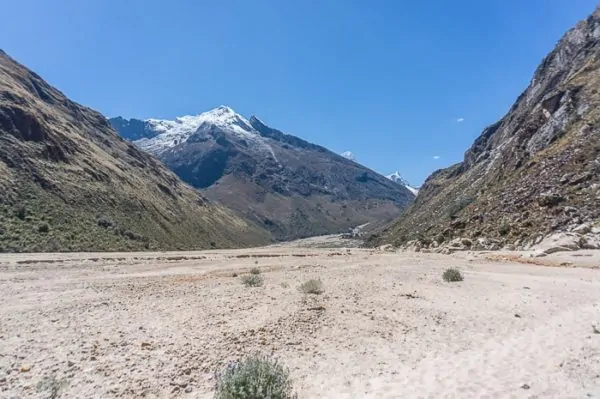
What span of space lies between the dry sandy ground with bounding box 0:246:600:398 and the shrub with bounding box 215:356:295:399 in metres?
0.77

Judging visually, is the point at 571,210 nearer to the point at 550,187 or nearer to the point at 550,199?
the point at 550,199

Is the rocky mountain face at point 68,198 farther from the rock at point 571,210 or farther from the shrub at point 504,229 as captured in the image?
the rock at point 571,210

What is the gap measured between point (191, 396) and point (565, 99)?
72.0m

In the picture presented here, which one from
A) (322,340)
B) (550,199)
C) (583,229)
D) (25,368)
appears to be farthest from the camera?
(550,199)

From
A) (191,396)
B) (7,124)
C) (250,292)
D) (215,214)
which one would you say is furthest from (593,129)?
(215,214)

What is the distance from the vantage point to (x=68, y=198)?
8400 cm

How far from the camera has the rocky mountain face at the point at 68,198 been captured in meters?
68.8

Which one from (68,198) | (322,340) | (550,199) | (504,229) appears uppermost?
(68,198)

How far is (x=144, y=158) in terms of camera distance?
17688cm

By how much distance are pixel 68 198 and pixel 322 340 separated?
290 ft

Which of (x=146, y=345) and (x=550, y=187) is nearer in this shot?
(x=146, y=345)

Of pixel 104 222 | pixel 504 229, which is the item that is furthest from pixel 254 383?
Answer: pixel 104 222

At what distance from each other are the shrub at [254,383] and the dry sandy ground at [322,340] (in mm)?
775

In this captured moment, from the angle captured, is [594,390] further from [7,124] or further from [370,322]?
[7,124]
